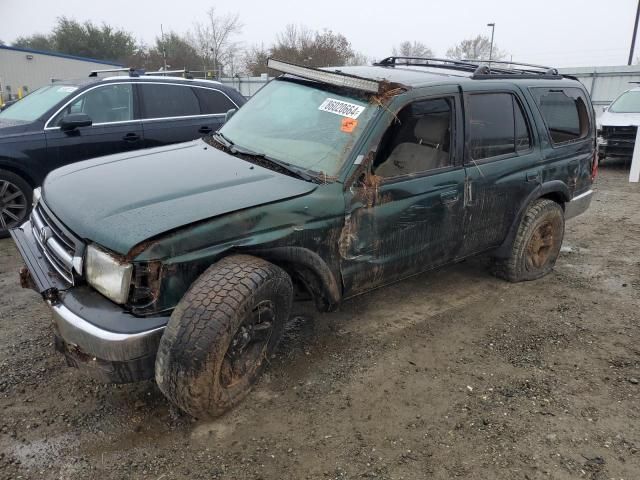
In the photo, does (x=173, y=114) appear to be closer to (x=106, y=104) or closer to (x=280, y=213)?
(x=106, y=104)

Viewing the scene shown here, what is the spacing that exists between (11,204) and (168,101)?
2.17m

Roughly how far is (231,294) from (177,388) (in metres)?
0.51

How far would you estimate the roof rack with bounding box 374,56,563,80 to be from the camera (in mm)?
4055

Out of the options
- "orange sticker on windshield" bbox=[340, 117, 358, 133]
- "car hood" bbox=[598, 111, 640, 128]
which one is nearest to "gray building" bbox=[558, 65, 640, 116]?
"car hood" bbox=[598, 111, 640, 128]

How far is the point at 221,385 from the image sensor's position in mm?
2660

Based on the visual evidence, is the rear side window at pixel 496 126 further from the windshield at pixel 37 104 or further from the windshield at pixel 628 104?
the windshield at pixel 628 104

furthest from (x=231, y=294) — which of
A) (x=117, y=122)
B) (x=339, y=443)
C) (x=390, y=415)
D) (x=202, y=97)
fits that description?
(x=202, y=97)

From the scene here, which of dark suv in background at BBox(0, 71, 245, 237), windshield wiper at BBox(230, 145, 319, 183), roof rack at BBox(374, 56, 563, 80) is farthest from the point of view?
dark suv in background at BBox(0, 71, 245, 237)

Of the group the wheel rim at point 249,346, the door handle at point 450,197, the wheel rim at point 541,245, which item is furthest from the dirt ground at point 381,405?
the door handle at point 450,197

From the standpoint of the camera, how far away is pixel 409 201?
3.34m

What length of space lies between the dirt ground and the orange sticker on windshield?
4.88ft

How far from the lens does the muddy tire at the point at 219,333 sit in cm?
236

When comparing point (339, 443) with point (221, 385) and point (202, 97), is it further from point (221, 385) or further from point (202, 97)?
point (202, 97)

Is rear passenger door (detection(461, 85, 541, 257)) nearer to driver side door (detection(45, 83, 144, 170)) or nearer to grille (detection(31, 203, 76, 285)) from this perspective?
grille (detection(31, 203, 76, 285))
